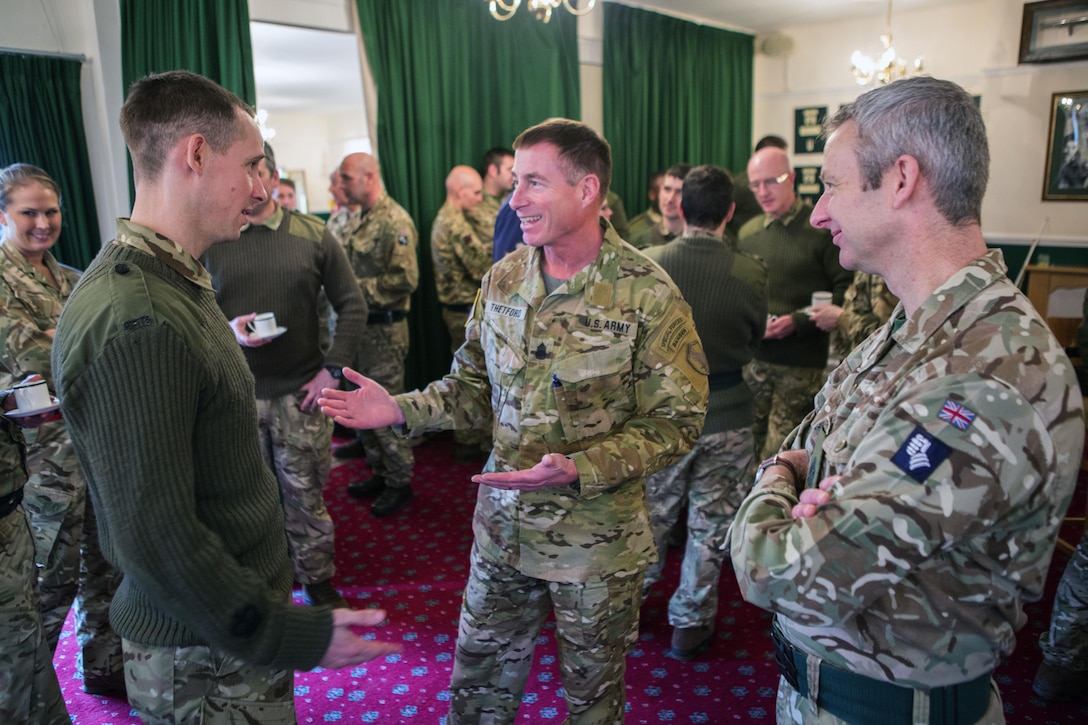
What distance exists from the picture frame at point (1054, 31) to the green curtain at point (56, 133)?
7.01 metres

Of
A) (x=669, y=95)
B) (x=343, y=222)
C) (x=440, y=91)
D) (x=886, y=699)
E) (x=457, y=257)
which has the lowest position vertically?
(x=886, y=699)

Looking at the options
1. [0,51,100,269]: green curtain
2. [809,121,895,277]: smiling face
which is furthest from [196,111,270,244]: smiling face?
[0,51,100,269]: green curtain

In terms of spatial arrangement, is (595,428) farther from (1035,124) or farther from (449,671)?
(1035,124)

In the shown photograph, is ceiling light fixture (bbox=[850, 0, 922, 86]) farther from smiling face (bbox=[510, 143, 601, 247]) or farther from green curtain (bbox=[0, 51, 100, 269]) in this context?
green curtain (bbox=[0, 51, 100, 269])

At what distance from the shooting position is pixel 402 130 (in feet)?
16.6

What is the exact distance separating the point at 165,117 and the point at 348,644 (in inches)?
36.5

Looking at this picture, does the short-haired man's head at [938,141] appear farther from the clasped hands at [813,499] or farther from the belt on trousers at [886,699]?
the belt on trousers at [886,699]

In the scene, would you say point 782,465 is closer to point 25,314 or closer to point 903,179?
point 903,179

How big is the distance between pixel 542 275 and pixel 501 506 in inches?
22.1

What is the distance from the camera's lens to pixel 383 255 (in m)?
4.39

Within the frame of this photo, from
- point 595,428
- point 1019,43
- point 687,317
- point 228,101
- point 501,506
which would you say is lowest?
point 501,506

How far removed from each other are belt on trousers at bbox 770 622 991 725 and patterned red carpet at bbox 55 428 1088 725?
1.34 meters

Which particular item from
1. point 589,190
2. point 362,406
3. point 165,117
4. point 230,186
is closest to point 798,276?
point 589,190

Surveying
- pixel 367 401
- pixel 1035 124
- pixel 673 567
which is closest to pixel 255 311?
pixel 367 401
